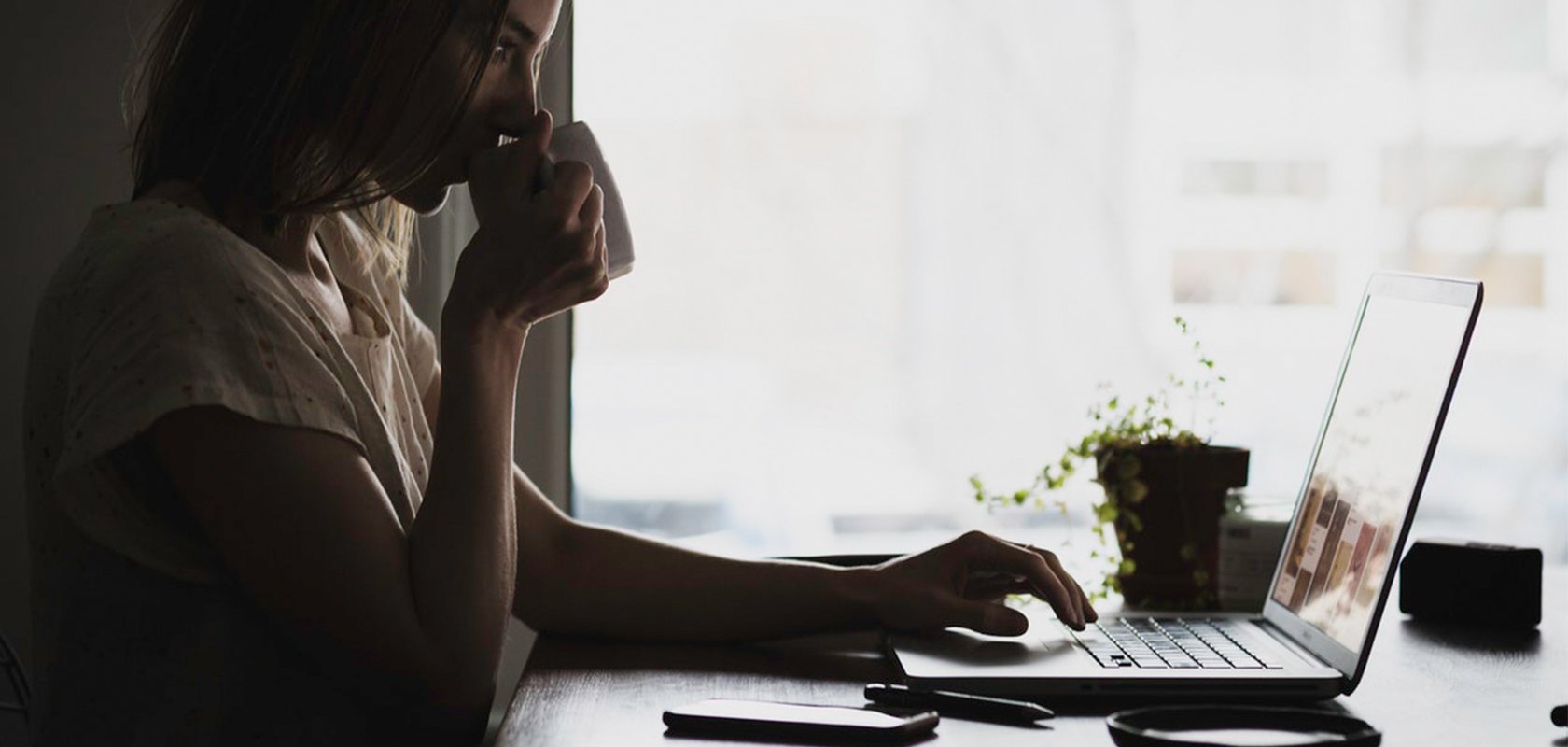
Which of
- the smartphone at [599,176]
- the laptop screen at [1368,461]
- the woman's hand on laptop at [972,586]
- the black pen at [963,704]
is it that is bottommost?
the black pen at [963,704]

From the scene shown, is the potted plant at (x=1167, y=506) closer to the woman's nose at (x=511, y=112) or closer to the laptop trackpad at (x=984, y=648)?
the laptop trackpad at (x=984, y=648)

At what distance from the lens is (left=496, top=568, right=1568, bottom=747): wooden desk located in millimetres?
901

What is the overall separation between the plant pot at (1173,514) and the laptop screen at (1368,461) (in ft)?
0.29

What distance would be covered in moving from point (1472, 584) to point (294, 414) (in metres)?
0.98

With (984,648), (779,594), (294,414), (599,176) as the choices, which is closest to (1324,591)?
(984,648)

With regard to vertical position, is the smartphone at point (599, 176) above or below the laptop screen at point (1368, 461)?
above

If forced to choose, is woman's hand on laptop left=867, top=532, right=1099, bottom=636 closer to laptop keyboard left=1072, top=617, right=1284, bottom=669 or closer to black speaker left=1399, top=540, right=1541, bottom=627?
laptop keyboard left=1072, top=617, right=1284, bottom=669

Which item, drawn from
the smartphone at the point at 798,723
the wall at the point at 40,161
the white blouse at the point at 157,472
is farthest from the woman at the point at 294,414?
the wall at the point at 40,161

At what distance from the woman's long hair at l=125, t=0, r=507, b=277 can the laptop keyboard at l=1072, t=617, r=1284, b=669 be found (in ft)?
2.00

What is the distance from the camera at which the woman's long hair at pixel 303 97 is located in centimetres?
105

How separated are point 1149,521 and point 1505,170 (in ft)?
3.23

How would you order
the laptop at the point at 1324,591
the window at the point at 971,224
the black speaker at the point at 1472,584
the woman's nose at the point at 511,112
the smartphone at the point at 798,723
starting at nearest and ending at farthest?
the smartphone at the point at 798,723
the laptop at the point at 1324,591
the woman's nose at the point at 511,112
the black speaker at the point at 1472,584
the window at the point at 971,224

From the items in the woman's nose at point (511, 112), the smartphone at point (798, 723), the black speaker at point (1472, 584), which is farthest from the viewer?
the black speaker at point (1472, 584)

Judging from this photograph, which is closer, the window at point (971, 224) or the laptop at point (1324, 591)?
the laptop at point (1324, 591)
